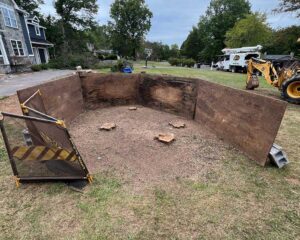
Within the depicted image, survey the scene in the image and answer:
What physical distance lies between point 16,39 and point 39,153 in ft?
65.0

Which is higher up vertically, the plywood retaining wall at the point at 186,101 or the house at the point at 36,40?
the house at the point at 36,40

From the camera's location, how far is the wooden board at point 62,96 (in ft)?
13.2

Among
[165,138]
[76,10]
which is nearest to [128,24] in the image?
[76,10]

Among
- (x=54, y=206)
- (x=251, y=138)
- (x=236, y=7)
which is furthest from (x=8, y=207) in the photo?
(x=236, y=7)

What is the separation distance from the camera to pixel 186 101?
549 cm

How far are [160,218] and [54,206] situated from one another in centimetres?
133

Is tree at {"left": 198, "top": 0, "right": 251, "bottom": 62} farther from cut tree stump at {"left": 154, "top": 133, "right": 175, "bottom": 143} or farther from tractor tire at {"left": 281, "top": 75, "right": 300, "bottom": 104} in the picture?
cut tree stump at {"left": 154, "top": 133, "right": 175, "bottom": 143}

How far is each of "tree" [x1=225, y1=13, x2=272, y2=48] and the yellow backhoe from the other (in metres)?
21.8

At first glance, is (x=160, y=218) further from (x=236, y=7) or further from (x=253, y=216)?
(x=236, y=7)

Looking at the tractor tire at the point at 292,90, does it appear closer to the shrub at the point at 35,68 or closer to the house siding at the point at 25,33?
the shrub at the point at 35,68

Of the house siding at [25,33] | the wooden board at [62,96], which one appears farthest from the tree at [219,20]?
the wooden board at [62,96]

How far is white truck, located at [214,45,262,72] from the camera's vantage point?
19438mm

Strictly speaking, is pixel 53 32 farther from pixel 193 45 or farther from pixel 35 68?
pixel 193 45

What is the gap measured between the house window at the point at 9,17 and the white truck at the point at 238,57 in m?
22.7
